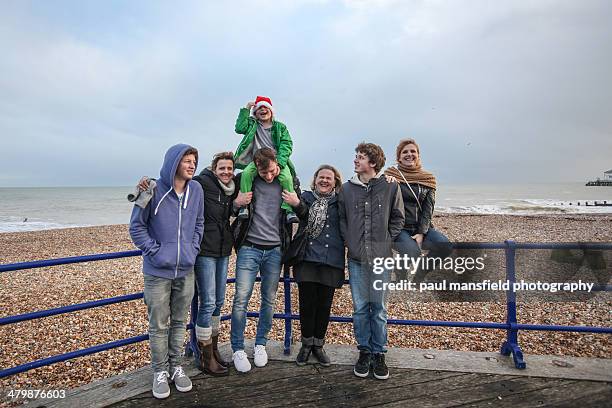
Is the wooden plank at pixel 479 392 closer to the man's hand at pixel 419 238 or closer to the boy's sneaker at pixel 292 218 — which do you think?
the man's hand at pixel 419 238

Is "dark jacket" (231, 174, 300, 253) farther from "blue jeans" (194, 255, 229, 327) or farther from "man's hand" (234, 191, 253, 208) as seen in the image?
"blue jeans" (194, 255, 229, 327)

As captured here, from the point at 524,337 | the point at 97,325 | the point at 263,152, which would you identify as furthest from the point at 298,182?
the point at 97,325

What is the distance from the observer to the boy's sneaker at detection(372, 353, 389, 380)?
118 inches

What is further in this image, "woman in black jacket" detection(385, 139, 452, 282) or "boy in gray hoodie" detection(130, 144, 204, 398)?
"woman in black jacket" detection(385, 139, 452, 282)

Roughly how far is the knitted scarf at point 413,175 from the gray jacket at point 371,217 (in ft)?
1.13

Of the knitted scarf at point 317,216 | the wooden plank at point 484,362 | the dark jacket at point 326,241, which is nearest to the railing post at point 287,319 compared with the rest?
the wooden plank at point 484,362

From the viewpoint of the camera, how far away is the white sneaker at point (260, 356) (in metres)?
3.24

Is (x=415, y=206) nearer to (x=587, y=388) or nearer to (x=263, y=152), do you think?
(x=263, y=152)

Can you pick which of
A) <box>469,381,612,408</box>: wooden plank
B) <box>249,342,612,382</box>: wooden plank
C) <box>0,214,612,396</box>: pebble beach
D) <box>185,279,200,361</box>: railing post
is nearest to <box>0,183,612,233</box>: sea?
<box>0,214,612,396</box>: pebble beach

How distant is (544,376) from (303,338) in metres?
2.11

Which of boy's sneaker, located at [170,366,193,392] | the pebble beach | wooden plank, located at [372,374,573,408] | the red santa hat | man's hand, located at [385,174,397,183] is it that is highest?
the red santa hat

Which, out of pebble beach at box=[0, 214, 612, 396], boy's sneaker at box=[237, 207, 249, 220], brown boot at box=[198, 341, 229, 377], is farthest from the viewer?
pebble beach at box=[0, 214, 612, 396]

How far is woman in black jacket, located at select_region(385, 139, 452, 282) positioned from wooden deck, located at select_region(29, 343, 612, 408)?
3.03 feet

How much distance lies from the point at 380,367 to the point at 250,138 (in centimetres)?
261
